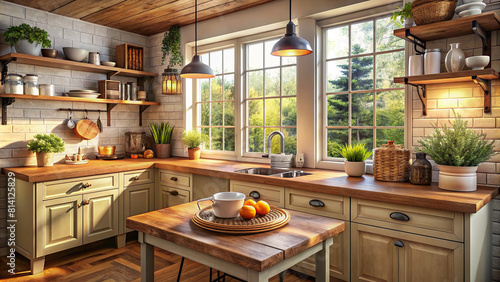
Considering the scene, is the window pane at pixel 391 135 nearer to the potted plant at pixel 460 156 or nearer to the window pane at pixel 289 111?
the potted plant at pixel 460 156

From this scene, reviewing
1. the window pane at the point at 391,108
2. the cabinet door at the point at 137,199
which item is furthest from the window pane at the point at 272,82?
the cabinet door at the point at 137,199

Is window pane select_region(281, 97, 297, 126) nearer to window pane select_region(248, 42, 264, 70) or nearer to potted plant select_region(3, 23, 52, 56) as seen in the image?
window pane select_region(248, 42, 264, 70)

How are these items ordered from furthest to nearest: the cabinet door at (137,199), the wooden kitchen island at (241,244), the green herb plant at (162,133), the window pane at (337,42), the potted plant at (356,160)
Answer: the green herb plant at (162,133) < the cabinet door at (137,199) < the window pane at (337,42) < the potted plant at (356,160) < the wooden kitchen island at (241,244)

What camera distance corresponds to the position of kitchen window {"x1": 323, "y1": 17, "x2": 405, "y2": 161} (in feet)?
10.2

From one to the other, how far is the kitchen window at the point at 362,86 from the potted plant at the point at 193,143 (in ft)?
5.35

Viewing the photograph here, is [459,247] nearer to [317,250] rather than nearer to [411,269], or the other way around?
[411,269]

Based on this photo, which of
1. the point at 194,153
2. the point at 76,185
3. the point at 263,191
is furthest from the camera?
the point at 194,153

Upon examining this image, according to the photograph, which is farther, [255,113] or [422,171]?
[255,113]

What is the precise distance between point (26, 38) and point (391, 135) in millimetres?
3695

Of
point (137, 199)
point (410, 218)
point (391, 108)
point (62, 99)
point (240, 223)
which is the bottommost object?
point (137, 199)

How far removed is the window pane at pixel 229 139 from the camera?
171 inches

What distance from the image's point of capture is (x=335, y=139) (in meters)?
3.47

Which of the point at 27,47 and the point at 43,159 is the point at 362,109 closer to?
the point at 43,159

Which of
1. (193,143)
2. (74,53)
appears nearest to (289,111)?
(193,143)
